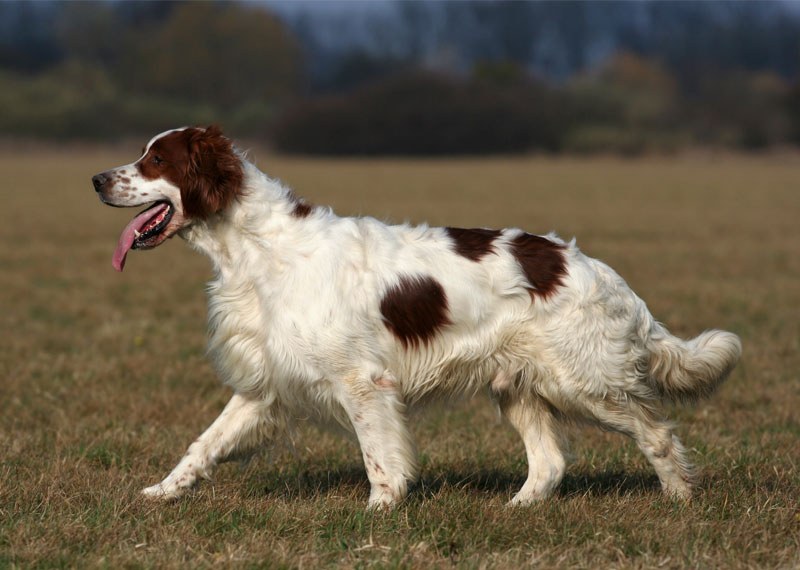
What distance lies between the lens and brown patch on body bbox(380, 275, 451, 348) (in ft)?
15.0

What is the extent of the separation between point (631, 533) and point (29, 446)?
332cm

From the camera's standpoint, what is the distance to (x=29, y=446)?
5762 millimetres

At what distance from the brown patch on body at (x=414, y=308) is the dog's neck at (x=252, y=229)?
46 cm

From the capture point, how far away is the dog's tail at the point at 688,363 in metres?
4.95

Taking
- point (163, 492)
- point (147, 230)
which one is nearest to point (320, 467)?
point (163, 492)

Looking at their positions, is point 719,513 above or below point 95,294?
above

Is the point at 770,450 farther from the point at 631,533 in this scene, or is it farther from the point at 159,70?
the point at 159,70

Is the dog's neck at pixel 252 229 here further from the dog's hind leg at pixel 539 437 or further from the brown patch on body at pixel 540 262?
the dog's hind leg at pixel 539 437

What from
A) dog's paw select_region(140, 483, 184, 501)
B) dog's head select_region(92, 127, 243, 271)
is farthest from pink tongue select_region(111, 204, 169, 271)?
dog's paw select_region(140, 483, 184, 501)

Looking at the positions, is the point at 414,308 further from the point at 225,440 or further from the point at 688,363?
the point at 688,363

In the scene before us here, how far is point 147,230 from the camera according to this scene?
4668 millimetres

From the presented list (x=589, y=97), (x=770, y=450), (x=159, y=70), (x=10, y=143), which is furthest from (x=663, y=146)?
(x=770, y=450)

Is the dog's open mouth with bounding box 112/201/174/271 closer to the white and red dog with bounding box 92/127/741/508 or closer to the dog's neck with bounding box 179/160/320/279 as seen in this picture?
the white and red dog with bounding box 92/127/741/508

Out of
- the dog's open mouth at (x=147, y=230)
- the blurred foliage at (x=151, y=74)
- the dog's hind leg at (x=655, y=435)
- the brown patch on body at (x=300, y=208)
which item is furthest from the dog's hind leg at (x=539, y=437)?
the blurred foliage at (x=151, y=74)
